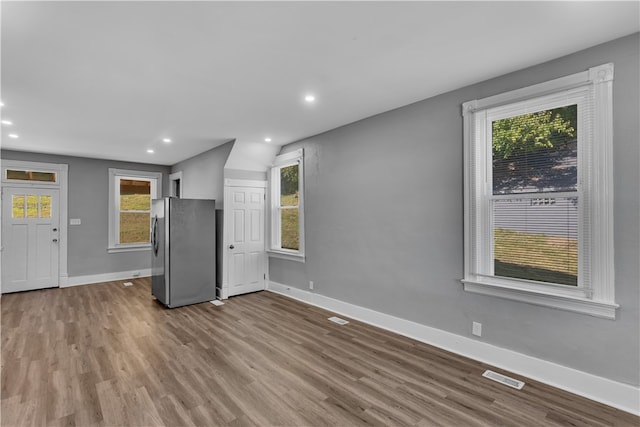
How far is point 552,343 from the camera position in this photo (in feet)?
8.01

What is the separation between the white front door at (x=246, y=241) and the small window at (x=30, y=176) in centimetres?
374

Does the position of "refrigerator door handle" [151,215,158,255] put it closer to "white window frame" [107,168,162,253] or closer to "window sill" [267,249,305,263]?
"window sill" [267,249,305,263]

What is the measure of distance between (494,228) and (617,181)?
0.91 m

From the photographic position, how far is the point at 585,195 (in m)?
2.30

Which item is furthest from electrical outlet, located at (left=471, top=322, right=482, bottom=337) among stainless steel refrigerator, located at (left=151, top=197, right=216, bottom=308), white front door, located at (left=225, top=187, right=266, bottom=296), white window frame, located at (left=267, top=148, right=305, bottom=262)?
stainless steel refrigerator, located at (left=151, top=197, right=216, bottom=308)

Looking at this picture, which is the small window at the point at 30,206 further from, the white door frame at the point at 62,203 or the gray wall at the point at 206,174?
the gray wall at the point at 206,174

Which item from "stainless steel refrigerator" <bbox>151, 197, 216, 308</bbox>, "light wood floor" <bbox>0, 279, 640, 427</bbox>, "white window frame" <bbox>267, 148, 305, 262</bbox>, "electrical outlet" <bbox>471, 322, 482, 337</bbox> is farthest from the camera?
"white window frame" <bbox>267, 148, 305, 262</bbox>

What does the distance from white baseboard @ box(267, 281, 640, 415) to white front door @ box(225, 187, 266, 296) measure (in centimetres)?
204

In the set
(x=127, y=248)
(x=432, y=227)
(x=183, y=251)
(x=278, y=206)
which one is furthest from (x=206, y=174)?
(x=432, y=227)

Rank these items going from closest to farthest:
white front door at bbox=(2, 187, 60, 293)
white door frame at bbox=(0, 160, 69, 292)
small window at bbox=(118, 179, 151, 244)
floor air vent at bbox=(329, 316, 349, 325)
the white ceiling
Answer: the white ceiling
floor air vent at bbox=(329, 316, 349, 325)
white front door at bbox=(2, 187, 60, 293)
white door frame at bbox=(0, 160, 69, 292)
small window at bbox=(118, 179, 151, 244)

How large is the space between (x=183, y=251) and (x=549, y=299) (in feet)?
15.1

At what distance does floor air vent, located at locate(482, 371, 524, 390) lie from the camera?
7.95 ft

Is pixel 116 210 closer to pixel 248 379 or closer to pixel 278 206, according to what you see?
pixel 278 206

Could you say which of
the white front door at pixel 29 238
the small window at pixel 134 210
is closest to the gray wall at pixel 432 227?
the small window at pixel 134 210
